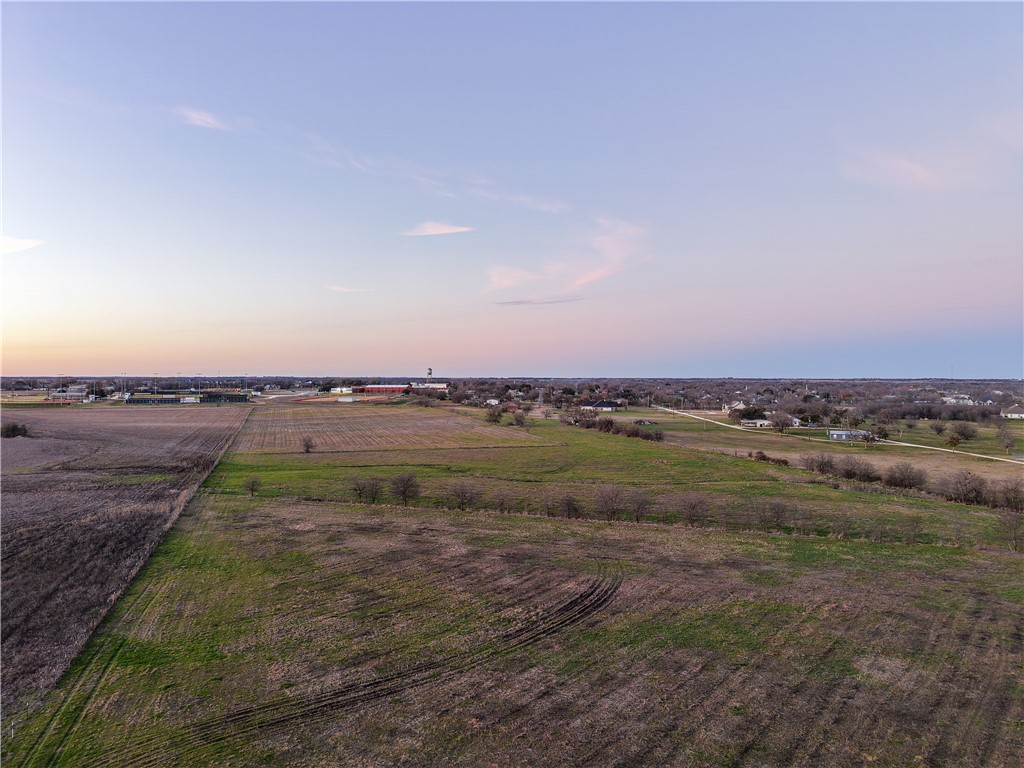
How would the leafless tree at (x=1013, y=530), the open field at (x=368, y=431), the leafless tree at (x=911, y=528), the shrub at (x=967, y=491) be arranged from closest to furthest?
the leafless tree at (x=1013, y=530)
the leafless tree at (x=911, y=528)
the shrub at (x=967, y=491)
the open field at (x=368, y=431)

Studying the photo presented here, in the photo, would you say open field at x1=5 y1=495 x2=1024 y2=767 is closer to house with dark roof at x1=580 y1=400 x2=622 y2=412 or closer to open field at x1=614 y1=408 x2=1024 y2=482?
open field at x1=614 y1=408 x2=1024 y2=482

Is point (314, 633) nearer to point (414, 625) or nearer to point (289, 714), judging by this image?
point (414, 625)

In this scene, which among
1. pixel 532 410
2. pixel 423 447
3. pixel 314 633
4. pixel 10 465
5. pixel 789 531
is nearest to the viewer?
pixel 314 633

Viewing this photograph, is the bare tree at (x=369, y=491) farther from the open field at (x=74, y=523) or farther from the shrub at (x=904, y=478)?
the shrub at (x=904, y=478)

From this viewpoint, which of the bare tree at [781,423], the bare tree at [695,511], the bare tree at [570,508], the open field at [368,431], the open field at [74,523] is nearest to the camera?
the open field at [74,523]

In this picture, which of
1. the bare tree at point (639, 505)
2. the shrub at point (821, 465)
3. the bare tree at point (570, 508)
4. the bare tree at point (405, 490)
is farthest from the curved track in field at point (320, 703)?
the shrub at point (821, 465)

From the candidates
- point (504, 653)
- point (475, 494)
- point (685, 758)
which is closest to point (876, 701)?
point (685, 758)

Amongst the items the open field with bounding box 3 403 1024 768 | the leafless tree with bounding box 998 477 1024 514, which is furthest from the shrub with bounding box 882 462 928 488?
the open field with bounding box 3 403 1024 768
